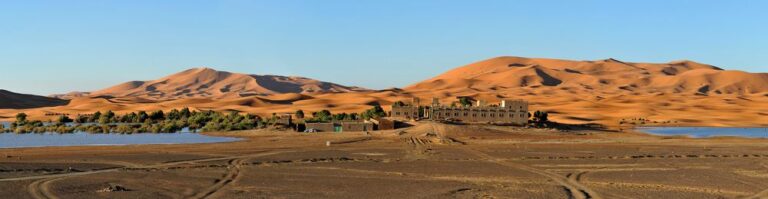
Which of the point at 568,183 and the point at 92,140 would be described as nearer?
the point at 568,183

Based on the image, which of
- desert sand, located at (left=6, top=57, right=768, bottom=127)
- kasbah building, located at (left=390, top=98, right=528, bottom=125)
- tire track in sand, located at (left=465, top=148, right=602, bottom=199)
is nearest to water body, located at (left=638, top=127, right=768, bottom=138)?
kasbah building, located at (left=390, top=98, right=528, bottom=125)

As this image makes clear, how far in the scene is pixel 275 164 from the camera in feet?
92.7

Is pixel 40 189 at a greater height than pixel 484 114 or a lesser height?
lesser

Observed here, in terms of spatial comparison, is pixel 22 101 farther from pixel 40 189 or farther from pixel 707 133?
pixel 40 189

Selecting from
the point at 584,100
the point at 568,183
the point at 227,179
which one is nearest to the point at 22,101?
the point at 584,100

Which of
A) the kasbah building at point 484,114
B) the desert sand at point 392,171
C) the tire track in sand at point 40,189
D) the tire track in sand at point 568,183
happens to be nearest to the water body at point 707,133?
the kasbah building at point 484,114

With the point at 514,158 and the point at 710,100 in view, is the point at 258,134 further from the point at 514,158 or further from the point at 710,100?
the point at 710,100

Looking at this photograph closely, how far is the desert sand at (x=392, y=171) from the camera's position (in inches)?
782

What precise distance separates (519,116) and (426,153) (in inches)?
1221

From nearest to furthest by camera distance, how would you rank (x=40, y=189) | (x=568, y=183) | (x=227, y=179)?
(x=40, y=189) < (x=568, y=183) < (x=227, y=179)

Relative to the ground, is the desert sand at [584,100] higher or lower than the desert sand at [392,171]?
higher

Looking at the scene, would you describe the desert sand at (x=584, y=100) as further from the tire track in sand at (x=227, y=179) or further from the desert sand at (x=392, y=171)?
the tire track in sand at (x=227, y=179)

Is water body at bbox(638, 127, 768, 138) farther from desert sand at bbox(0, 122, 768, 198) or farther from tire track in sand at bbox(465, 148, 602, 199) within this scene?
tire track in sand at bbox(465, 148, 602, 199)

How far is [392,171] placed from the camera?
25.6 meters
